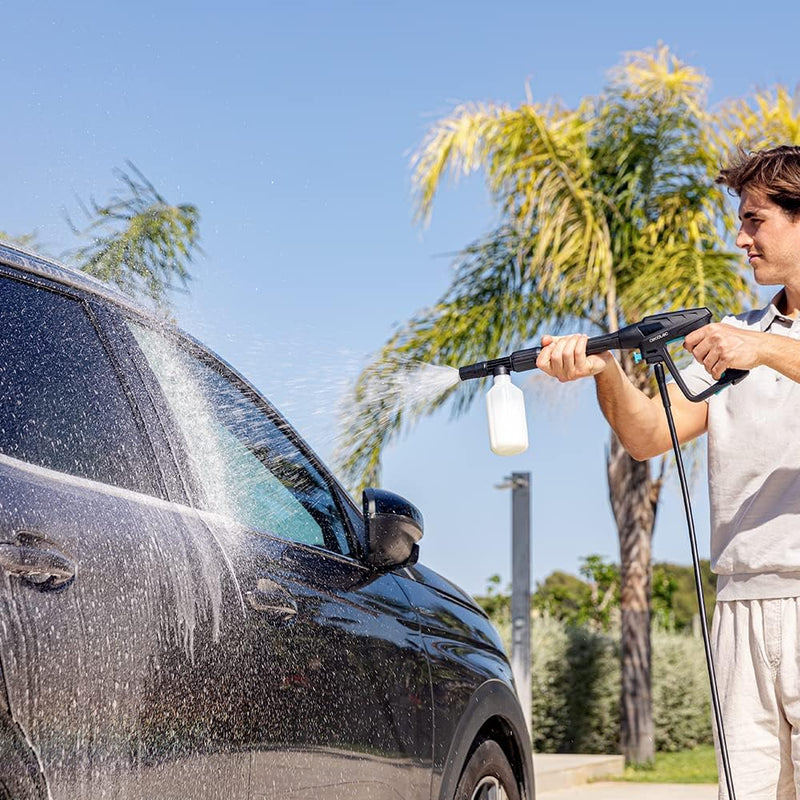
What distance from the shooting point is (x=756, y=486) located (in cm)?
278

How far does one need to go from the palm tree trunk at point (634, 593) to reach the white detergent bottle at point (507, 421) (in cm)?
859

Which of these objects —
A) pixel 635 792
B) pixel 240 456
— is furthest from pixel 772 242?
pixel 635 792

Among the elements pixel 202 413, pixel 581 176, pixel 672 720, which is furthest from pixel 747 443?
pixel 672 720

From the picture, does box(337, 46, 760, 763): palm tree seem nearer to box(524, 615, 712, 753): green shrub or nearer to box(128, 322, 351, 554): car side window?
box(524, 615, 712, 753): green shrub

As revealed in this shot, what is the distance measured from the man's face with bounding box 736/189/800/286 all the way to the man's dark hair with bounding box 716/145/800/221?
0.02 m

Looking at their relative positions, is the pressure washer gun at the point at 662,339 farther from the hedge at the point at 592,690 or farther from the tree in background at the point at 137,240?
the hedge at the point at 592,690

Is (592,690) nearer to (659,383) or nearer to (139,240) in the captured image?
(659,383)

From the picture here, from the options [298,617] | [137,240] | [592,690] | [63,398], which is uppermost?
[592,690]

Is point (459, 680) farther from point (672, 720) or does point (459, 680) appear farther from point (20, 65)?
point (672, 720)

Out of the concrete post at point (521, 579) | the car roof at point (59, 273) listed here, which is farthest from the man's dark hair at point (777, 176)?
the concrete post at point (521, 579)

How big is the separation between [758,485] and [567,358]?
50cm

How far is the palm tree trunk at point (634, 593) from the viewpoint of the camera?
36.9 feet

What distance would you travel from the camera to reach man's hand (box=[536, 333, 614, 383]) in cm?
273

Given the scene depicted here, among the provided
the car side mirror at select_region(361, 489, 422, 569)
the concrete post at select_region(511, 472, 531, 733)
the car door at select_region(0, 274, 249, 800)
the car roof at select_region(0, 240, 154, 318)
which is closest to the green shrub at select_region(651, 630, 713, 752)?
the concrete post at select_region(511, 472, 531, 733)
